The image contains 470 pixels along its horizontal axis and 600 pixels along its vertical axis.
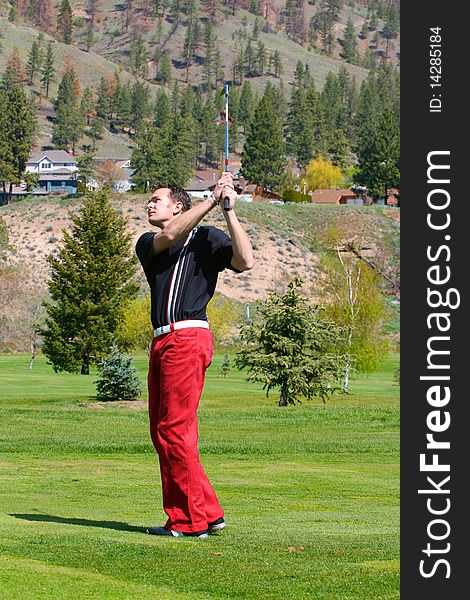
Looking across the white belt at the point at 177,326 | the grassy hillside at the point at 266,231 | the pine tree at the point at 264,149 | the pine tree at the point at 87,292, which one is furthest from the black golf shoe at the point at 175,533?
the pine tree at the point at 264,149

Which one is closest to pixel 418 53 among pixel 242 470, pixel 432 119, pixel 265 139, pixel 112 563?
pixel 432 119

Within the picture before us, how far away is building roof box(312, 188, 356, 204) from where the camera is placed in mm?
153000

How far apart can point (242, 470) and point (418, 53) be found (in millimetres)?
10142

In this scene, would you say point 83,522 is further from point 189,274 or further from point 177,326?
point 189,274

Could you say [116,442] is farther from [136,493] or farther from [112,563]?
[112,563]

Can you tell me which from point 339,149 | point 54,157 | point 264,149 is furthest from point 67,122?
point 264,149

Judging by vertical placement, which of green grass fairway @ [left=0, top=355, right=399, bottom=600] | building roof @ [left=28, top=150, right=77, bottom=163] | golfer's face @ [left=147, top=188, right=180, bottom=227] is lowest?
green grass fairway @ [left=0, top=355, right=399, bottom=600]

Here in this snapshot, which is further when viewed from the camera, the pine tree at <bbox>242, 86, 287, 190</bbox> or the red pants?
the pine tree at <bbox>242, 86, 287, 190</bbox>

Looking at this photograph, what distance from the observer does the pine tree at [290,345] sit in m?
33.7

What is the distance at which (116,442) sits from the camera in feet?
72.1

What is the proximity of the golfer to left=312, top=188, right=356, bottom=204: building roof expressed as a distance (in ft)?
473

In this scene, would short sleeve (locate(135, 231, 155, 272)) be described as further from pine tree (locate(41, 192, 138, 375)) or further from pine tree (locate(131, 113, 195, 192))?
pine tree (locate(131, 113, 195, 192))

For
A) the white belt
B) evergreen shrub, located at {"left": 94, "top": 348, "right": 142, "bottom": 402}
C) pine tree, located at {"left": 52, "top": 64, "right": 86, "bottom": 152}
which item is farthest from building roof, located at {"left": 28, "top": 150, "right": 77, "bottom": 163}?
the white belt

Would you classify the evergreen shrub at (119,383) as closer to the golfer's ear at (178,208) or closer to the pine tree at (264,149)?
the golfer's ear at (178,208)
